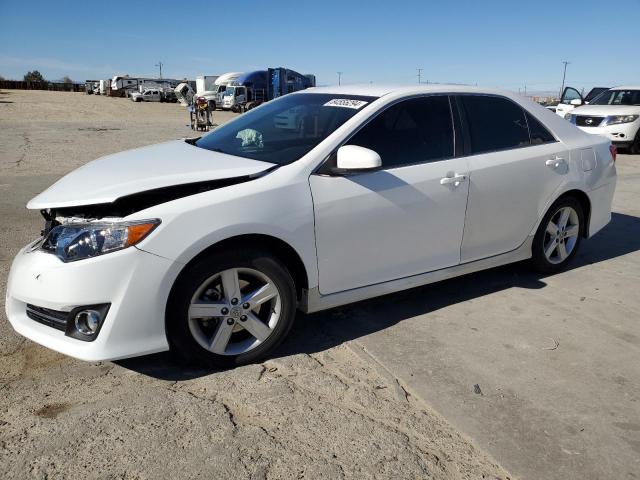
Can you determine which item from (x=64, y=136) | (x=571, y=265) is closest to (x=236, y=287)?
(x=571, y=265)

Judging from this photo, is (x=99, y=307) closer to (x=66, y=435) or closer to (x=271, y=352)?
(x=66, y=435)

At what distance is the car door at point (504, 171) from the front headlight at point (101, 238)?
2.24m

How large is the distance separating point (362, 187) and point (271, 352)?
112 cm

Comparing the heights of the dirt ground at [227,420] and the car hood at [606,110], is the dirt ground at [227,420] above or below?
below

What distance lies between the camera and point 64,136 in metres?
16.4

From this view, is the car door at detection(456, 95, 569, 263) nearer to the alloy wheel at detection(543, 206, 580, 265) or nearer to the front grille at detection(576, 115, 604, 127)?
the alloy wheel at detection(543, 206, 580, 265)

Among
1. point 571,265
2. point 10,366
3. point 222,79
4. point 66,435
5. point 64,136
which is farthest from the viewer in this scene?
point 222,79

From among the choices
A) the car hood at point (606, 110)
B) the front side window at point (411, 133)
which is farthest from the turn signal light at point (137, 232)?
the car hood at point (606, 110)

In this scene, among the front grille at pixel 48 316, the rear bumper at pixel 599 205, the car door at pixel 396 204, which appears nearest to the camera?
the front grille at pixel 48 316

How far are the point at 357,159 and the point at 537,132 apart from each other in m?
2.02

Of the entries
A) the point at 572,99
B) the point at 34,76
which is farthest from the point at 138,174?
the point at 34,76

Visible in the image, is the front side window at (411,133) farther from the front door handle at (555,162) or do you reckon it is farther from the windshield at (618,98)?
the windshield at (618,98)

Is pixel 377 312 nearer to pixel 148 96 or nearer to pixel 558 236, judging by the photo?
pixel 558 236

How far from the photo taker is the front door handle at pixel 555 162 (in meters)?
4.27
